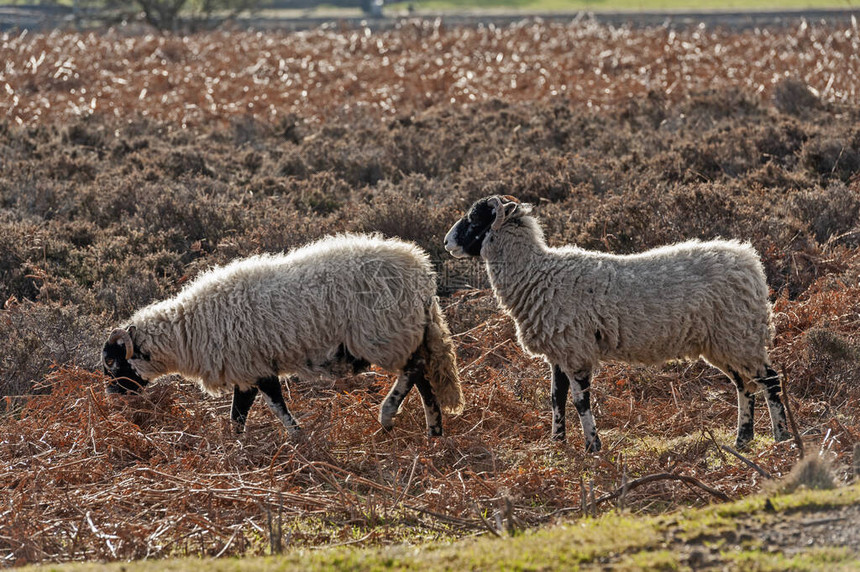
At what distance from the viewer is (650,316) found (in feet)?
26.9

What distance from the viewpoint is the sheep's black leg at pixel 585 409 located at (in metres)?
8.38

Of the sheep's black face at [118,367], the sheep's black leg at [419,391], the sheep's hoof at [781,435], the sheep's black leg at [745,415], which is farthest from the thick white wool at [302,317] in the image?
the sheep's hoof at [781,435]

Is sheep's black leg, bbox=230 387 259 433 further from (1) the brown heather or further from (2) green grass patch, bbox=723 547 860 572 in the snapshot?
(2) green grass patch, bbox=723 547 860 572

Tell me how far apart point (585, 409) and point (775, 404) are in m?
1.57

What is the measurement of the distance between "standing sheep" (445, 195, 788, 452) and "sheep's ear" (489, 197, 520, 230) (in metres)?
0.45

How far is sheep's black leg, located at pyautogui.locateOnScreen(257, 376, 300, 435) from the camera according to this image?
8.80 meters

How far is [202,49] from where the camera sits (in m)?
28.4

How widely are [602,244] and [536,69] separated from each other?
1375 centimetres

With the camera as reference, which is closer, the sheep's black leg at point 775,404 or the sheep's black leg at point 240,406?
the sheep's black leg at point 775,404

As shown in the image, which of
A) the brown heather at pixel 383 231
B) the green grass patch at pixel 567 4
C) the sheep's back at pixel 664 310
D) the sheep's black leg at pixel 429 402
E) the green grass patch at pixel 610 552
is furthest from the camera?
the green grass patch at pixel 567 4

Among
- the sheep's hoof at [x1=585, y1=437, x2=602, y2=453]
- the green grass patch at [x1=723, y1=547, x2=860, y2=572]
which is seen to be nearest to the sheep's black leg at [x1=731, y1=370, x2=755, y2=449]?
the sheep's hoof at [x1=585, y1=437, x2=602, y2=453]

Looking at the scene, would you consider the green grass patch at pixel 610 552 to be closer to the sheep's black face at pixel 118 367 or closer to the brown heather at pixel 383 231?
the brown heather at pixel 383 231

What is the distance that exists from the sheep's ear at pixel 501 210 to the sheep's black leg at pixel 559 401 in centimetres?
133

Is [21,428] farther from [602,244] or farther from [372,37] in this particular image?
[372,37]
